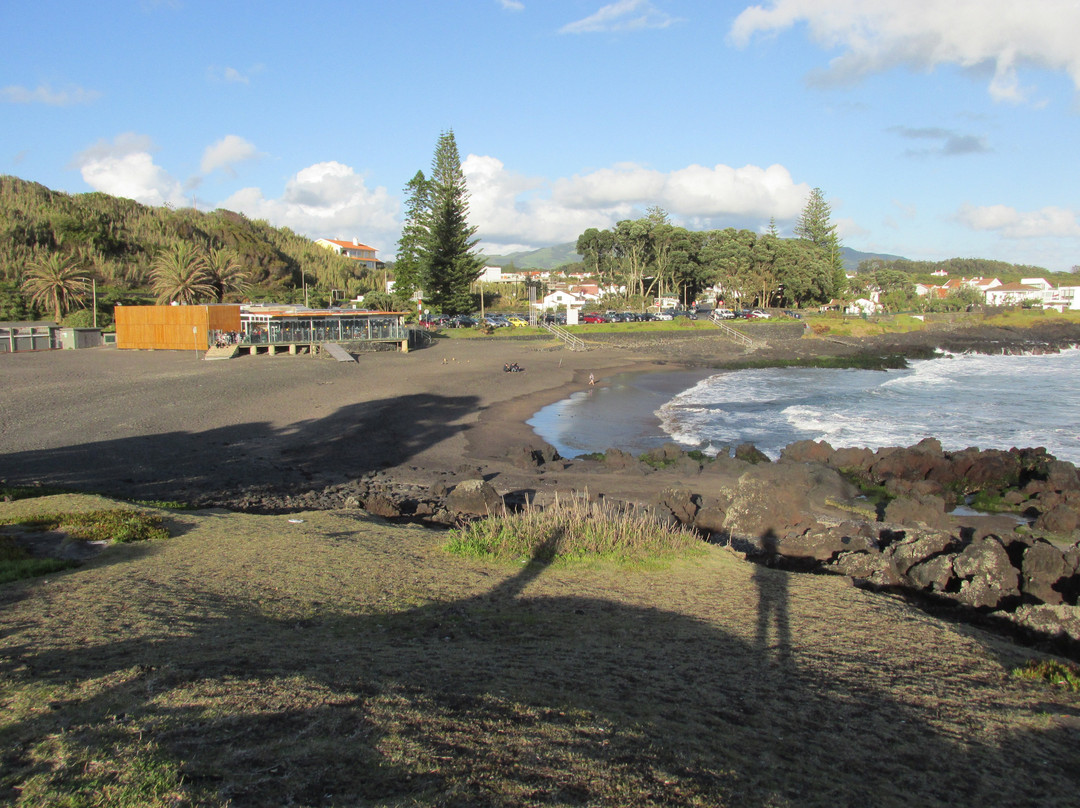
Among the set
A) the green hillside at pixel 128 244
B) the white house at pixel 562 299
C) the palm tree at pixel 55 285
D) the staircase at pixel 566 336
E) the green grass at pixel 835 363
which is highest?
the green hillside at pixel 128 244

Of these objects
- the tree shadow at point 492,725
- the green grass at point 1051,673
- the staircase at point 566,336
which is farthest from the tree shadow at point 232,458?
the staircase at point 566,336

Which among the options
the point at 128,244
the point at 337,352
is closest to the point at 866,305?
the point at 337,352

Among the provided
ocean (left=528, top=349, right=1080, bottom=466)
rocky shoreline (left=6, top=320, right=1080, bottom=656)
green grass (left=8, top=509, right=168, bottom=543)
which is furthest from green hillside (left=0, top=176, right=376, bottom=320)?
green grass (left=8, top=509, right=168, bottom=543)

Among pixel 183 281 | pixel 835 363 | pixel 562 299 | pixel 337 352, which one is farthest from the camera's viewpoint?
pixel 562 299

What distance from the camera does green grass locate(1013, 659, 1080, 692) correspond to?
5.42 metres

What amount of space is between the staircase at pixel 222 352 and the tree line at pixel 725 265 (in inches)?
1810

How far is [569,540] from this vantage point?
351 inches

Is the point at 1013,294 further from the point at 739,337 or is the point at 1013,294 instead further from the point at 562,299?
the point at 739,337

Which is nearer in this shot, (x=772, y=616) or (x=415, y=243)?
(x=772, y=616)

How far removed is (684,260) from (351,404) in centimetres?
5749

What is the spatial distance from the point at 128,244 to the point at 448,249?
1201 inches

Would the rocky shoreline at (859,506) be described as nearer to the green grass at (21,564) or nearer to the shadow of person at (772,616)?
the shadow of person at (772,616)

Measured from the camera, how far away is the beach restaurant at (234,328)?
36.2m

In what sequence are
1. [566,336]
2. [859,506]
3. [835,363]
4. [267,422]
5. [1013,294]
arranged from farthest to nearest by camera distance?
[1013,294]
[566,336]
[835,363]
[267,422]
[859,506]
